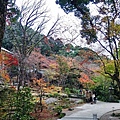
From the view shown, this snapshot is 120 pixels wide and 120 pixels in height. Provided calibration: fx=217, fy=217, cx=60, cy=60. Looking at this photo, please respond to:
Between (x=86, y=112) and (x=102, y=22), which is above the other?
(x=102, y=22)

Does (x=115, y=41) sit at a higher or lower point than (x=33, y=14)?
lower

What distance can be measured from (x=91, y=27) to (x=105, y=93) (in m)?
11.4

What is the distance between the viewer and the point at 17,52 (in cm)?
1864

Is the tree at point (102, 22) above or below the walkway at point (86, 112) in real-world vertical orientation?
above

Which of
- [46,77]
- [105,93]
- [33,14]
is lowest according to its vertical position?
[105,93]

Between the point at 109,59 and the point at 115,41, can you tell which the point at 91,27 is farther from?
the point at 109,59

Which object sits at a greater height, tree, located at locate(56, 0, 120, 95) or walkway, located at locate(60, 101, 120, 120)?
tree, located at locate(56, 0, 120, 95)

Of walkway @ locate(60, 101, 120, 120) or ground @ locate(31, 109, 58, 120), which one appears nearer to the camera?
ground @ locate(31, 109, 58, 120)

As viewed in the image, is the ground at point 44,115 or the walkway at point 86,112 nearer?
the ground at point 44,115

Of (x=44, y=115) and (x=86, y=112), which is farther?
(x=86, y=112)

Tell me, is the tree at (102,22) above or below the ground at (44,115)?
above

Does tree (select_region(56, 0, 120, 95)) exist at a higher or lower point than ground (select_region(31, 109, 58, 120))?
higher

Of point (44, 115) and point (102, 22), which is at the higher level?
point (102, 22)

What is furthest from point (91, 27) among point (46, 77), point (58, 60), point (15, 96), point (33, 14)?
point (46, 77)
